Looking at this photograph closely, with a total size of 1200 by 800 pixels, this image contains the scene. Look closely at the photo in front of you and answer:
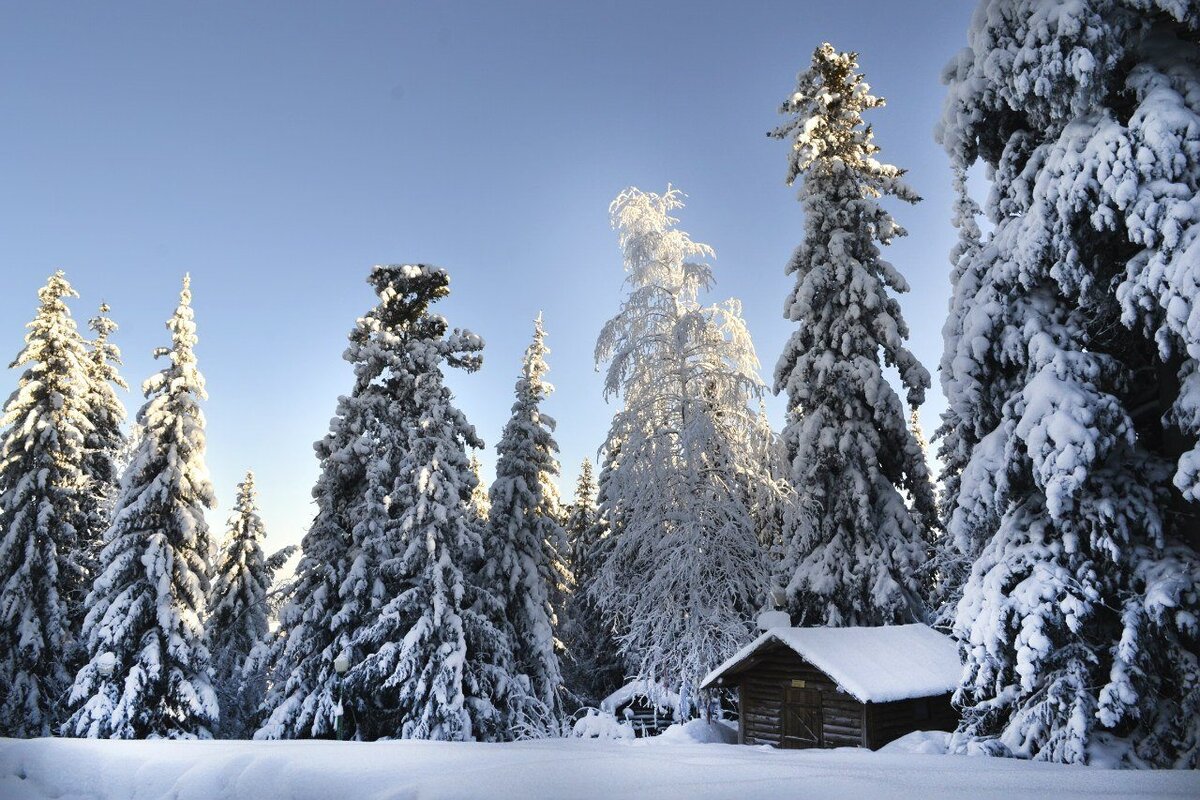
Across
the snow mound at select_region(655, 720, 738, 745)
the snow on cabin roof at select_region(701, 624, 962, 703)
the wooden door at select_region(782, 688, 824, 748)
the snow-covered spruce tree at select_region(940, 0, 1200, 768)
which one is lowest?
the snow mound at select_region(655, 720, 738, 745)

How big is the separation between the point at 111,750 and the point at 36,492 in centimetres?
2215

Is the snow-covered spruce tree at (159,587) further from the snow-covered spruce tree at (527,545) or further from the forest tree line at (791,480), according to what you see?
the snow-covered spruce tree at (527,545)

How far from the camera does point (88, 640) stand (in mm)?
20594

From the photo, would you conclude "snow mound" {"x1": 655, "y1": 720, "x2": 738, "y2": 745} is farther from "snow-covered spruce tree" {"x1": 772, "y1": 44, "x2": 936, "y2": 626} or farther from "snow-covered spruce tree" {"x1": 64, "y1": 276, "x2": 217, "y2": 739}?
"snow-covered spruce tree" {"x1": 64, "y1": 276, "x2": 217, "y2": 739}

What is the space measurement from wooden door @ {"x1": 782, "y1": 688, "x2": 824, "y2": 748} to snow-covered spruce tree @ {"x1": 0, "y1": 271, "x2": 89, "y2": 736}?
19.4 metres

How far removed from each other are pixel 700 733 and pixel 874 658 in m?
5.51

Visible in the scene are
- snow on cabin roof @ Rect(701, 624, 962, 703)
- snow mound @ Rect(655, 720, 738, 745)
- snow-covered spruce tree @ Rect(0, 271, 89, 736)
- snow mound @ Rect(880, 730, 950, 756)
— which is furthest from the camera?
snow-covered spruce tree @ Rect(0, 271, 89, 736)

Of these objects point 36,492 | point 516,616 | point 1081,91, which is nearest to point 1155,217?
point 1081,91

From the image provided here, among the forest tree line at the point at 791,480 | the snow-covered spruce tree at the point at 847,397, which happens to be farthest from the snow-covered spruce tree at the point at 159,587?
the snow-covered spruce tree at the point at 847,397

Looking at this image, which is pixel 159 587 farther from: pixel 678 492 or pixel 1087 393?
pixel 1087 393

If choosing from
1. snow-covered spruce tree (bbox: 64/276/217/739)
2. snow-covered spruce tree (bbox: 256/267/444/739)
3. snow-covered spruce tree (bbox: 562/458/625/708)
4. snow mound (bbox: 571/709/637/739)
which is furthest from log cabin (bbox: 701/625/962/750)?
snow-covered spruce tree (bbox: 64/276/217/739)

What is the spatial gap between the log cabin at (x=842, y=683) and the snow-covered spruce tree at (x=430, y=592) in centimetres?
629

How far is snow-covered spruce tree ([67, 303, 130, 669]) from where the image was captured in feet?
80.0

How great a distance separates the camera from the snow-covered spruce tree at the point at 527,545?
77.5 ft
